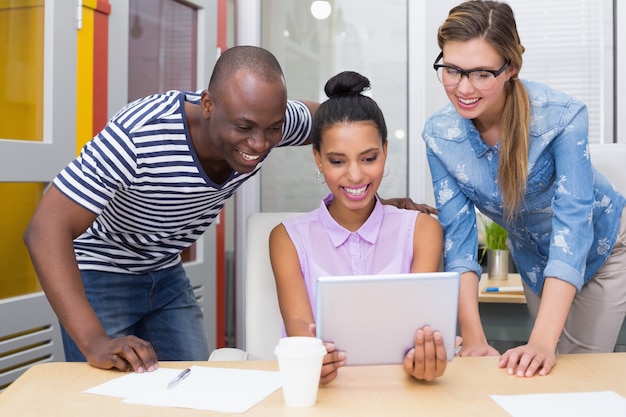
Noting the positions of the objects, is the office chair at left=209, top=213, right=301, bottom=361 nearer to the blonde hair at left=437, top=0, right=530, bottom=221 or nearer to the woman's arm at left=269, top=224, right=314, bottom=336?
the woman's arm at left=269, top=224, right=314, bottom=336

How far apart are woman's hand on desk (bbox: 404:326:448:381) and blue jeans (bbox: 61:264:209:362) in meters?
0.80

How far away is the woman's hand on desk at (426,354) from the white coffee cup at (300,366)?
0.17 meters

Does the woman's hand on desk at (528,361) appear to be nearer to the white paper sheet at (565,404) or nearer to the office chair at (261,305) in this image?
the white paper sheet at (565,404)

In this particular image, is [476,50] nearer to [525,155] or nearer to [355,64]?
[525,155]

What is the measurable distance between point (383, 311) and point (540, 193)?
0.72 metres

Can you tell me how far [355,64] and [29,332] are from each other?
92.8 inches

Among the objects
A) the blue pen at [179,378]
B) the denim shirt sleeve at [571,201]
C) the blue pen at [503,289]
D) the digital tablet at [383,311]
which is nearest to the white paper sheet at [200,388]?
the blue pen at [179,378]

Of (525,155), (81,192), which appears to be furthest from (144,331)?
(525,155)

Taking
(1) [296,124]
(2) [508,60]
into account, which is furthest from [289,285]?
(2) [508,60]

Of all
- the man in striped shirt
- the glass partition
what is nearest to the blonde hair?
the man in striped shirt

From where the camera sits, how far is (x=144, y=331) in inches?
70.2

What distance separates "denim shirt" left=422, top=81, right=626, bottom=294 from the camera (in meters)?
1.45

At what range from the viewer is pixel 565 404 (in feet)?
3.39

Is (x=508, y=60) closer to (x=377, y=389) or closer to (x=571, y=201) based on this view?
(x=571, y=201)
